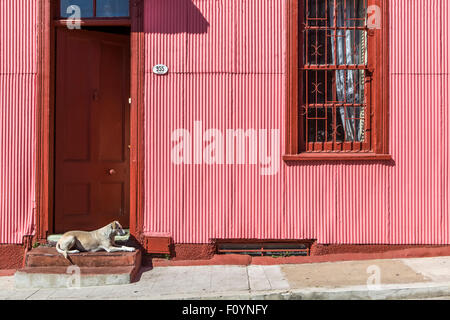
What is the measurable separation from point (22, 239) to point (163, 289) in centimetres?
228

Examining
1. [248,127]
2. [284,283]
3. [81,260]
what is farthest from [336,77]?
[81,260]

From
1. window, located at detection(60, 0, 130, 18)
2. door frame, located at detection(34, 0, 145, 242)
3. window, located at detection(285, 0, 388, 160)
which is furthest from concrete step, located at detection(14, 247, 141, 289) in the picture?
window, located at detection(60, 0, 130, 18)

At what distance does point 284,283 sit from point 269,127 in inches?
81.0

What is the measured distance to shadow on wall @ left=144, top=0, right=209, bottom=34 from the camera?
222 inches

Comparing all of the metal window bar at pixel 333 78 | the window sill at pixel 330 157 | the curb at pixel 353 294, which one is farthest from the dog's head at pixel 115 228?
the metal window bar at pixel 333 78

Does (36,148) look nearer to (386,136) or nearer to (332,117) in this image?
(332,117)

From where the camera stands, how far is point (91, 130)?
20.2 feet

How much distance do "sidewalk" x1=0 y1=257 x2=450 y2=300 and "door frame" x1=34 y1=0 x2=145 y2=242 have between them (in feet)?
2.85

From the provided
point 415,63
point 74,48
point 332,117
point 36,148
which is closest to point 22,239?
point 36,148

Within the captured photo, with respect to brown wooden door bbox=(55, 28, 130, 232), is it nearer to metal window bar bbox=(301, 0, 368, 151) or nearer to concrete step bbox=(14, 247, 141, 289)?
concrete step bbox=(14, 247, 141, 289)

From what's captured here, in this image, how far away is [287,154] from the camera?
18.3 feet

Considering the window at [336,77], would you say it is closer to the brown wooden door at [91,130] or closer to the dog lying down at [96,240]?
the dog lying down at [96,240]

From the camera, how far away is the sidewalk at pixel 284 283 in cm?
438

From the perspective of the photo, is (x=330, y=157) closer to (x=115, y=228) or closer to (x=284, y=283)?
(x=284, y=283)
